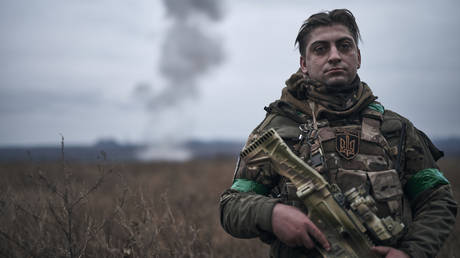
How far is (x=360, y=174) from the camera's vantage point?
5.76ft

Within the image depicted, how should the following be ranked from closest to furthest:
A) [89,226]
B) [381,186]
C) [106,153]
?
[381,186]
[89,226]
[106,153]

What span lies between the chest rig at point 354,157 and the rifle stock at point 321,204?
0.14m

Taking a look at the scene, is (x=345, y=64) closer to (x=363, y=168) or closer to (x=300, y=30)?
(x=300, y=30)

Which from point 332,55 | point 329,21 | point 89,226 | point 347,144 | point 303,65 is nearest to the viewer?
point 347,144

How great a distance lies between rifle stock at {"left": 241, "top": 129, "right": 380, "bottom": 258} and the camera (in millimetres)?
1589

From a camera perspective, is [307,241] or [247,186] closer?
[307,241]

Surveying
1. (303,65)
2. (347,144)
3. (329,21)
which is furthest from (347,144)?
(329,21)

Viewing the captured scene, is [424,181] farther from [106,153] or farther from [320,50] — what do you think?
[106,153]

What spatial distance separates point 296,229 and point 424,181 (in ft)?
2.80

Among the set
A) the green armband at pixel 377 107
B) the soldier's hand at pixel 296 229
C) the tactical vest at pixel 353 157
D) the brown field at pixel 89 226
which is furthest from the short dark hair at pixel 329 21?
the brown field at pixel 89 226

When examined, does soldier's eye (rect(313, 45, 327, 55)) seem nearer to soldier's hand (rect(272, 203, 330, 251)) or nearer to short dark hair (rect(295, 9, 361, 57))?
short dark hair (rect(295, 9, 361, 57))

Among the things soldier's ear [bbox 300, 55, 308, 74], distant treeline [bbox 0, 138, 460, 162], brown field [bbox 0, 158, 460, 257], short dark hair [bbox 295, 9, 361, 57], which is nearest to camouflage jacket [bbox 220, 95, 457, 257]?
soldier's ear [bbox 300, 55, 308, 74]

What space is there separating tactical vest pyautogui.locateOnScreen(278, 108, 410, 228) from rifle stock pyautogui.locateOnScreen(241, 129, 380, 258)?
0.46ft

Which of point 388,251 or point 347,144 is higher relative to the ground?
point 347,144
